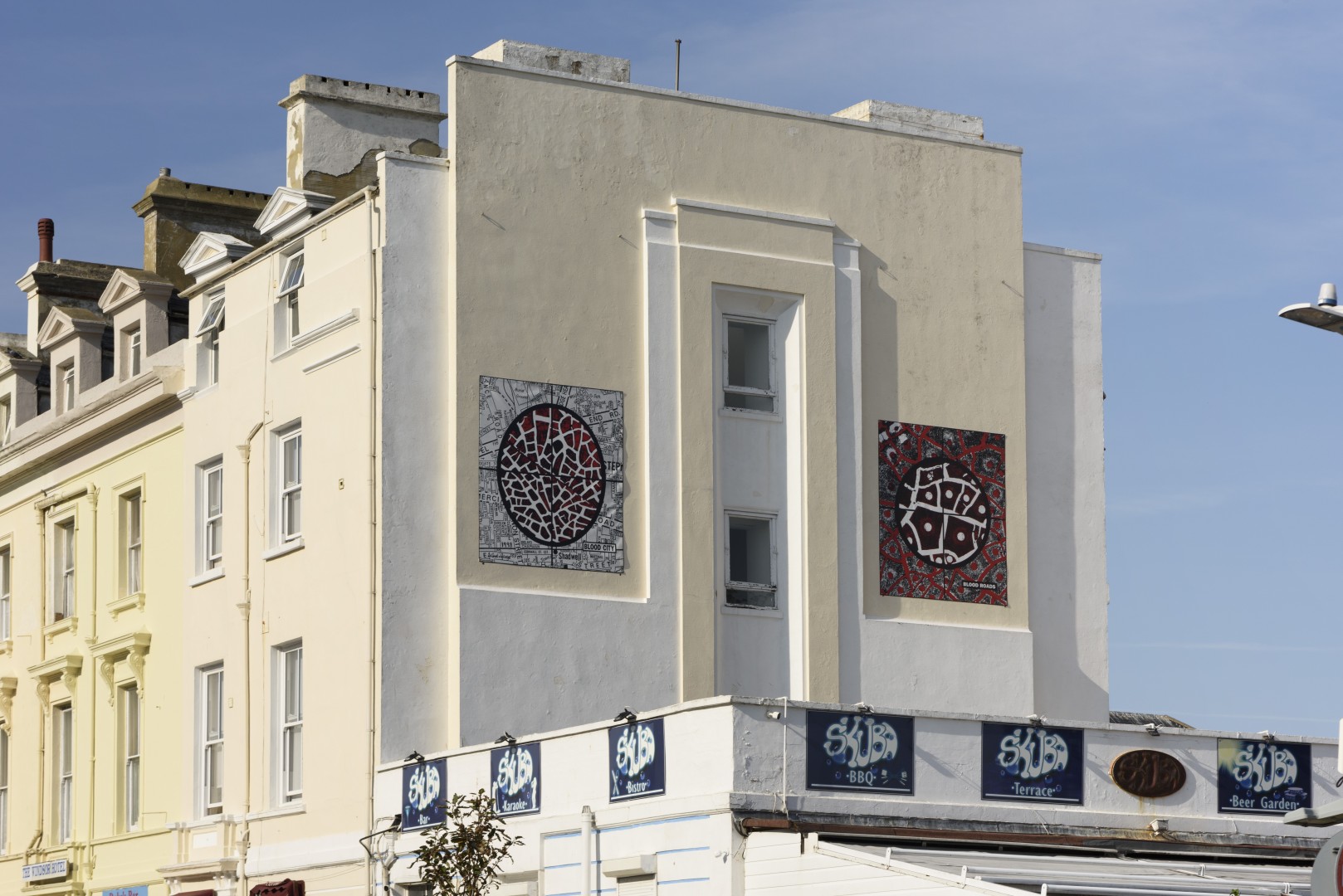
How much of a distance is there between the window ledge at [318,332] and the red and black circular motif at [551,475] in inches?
95.5

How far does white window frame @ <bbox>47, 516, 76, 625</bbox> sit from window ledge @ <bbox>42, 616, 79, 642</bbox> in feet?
0.32

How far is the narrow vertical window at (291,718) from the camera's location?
100ft

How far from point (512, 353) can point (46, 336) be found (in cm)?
1444

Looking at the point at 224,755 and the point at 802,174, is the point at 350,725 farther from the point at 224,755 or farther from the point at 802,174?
the point at 802,174

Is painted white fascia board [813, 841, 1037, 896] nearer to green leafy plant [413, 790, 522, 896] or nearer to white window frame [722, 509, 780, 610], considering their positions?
green leafy plant [413, 790, 522, 896]

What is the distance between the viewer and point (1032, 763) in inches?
984

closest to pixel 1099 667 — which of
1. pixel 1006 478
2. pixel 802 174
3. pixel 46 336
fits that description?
pixel 1006 478

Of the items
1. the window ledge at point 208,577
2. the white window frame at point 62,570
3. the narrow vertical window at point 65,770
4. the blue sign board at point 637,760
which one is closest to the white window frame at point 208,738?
the window ledge at point 208,577

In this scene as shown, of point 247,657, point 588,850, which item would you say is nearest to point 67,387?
point 247,657

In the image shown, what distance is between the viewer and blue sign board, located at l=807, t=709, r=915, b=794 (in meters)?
23.7

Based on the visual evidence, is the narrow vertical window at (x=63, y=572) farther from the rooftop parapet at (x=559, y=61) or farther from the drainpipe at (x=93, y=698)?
the rooftop parapet at (x=559, y=61)

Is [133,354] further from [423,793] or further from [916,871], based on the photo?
[916,871]

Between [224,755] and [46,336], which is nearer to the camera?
[224,755]

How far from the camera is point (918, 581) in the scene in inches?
1253
